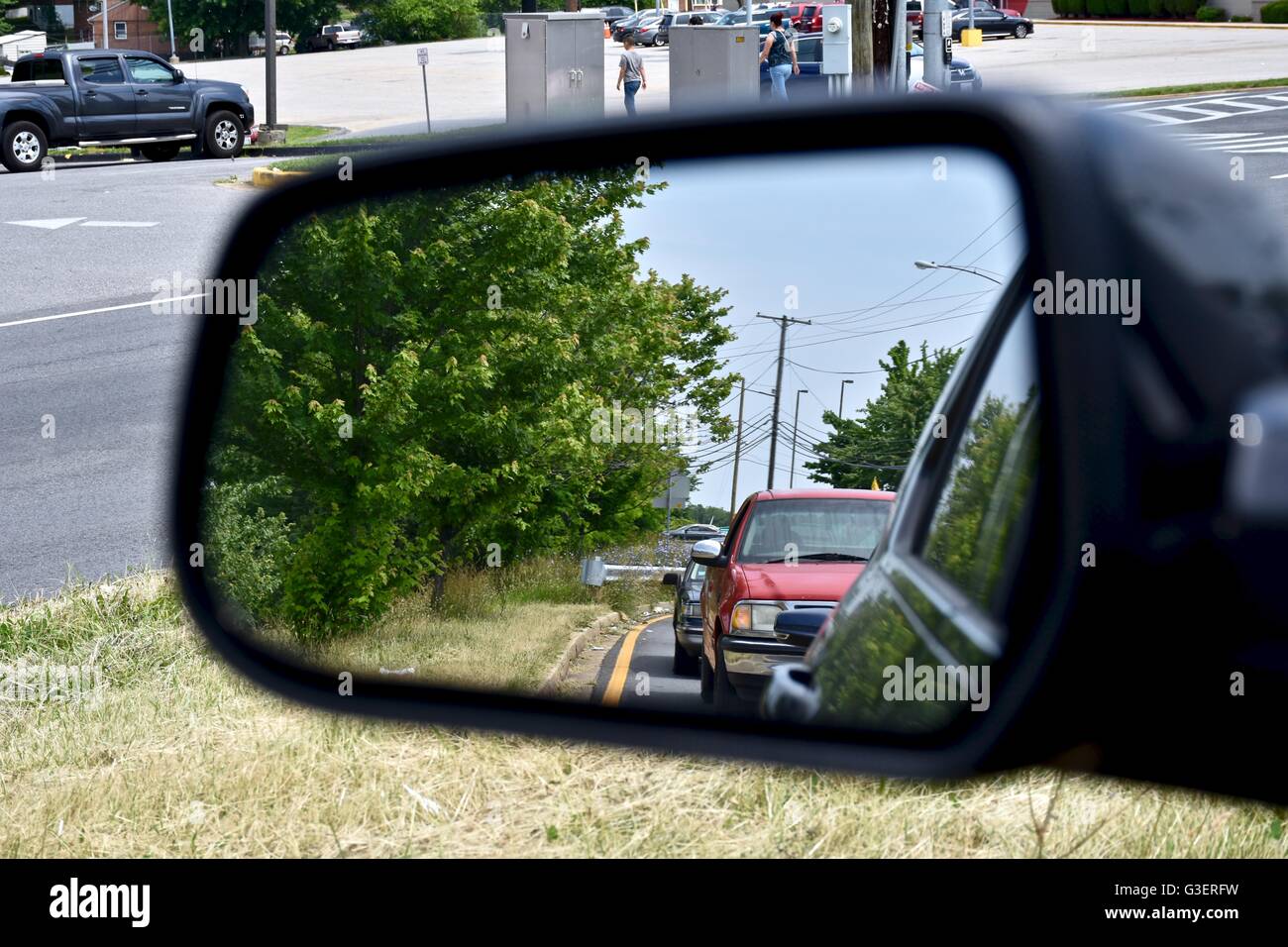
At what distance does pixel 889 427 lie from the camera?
143 centimetres

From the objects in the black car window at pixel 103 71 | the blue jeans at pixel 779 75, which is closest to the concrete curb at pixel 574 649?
the blue jeans at pixel 779 75

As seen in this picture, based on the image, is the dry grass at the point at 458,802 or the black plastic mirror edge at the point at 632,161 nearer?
the black plastic mirror edge at the point at 632,161

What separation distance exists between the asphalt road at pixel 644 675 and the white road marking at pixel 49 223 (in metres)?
18.1

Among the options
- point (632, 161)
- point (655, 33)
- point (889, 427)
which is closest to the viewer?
point (889, 427)

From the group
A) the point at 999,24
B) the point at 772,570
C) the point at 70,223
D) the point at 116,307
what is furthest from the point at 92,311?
the point at 999,24


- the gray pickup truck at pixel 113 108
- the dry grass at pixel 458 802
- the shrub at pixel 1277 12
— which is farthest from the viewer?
the shrub at pixel 1277 12

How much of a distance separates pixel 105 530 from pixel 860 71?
416 inches

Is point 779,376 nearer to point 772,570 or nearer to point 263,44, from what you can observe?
point 772,570

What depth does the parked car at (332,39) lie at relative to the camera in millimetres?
84312

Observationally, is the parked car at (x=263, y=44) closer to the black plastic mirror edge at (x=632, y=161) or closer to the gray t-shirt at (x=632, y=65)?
the gray t-shirt at (x=632, y=65)

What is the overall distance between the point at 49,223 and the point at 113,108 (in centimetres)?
886

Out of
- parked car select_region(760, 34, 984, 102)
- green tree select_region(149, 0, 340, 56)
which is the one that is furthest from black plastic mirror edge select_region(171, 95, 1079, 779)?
green tree select_region(149, 0, 340, 56)

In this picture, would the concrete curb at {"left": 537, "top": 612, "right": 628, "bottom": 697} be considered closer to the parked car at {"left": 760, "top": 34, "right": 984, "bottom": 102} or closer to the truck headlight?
the truck headlight

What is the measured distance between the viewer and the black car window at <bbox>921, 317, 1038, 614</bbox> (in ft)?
3.89
